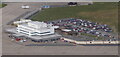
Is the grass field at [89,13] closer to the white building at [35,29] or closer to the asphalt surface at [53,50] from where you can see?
the white building at [35,29]

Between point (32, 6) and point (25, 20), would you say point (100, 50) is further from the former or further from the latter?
point (32, 6)

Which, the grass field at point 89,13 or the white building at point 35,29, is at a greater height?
the grass field at point 89,13

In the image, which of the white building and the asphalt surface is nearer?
the asphalt surface

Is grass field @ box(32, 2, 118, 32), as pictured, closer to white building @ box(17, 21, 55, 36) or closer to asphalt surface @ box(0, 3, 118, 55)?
white building @ box(17, 21, 55, 36)

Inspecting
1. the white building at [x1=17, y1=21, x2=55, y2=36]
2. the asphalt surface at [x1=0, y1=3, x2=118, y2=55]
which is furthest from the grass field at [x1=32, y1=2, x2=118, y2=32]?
the asphalt surface at [x1=0, y1=3, x2=118, y2=55]

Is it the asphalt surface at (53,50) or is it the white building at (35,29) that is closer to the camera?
the asphalt surface at (53,50)

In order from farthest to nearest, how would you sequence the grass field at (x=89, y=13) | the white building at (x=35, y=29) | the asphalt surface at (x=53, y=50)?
the grass field at (x=89, y=13)
the white building at (x=35, y=29)
the asphalt surface at (x=53, y=50)

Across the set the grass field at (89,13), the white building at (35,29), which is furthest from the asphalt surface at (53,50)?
the grass field at (89,13)

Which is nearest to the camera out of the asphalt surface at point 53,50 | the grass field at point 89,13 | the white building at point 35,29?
the asphalt surface at point 53,50

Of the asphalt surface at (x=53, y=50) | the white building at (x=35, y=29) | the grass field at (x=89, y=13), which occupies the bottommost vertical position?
the asphalt surface at (x=53, y=50)

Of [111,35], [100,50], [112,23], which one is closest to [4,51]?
[100,50]
